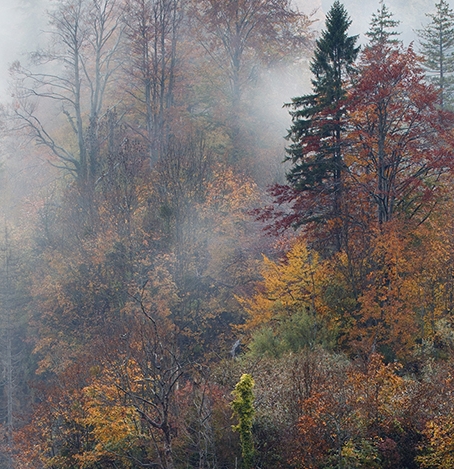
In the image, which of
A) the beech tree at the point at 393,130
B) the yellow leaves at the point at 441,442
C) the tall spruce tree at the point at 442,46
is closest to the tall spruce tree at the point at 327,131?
the beech tree at the point at 393,130

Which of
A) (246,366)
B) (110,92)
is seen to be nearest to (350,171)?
(246,366)

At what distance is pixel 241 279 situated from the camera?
2461 cm

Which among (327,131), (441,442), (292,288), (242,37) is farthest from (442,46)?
(441,442)

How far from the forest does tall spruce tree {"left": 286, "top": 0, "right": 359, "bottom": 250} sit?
0.32ft

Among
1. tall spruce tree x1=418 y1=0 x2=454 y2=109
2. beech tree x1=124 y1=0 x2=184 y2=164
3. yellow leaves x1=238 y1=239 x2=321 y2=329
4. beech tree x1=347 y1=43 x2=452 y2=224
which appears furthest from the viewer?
tall spruce tree x1=418 y1=0 x2=454 y2=109

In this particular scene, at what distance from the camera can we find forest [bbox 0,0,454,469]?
12461 mm

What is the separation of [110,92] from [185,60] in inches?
259

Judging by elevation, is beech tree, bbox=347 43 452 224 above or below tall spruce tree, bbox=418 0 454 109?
below

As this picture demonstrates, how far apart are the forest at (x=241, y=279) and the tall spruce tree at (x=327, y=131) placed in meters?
0.10

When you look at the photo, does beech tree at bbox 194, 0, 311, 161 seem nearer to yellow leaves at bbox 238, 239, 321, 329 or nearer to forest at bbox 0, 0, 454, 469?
forest at bbox 0, 0, 454, 469

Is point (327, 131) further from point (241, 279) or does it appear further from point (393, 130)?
point (241, 279)

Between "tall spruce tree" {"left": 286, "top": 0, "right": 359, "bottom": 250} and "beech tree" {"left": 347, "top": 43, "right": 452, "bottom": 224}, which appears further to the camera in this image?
"tall spruce tree" {"left": 286, "top": 0, "right": 359, "bottom": 250}

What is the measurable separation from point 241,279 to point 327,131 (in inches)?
294

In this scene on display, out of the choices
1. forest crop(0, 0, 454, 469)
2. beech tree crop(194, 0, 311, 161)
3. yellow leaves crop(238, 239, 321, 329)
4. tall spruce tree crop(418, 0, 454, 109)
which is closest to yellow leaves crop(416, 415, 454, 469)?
forest crop(0, 0, 454, 469)
